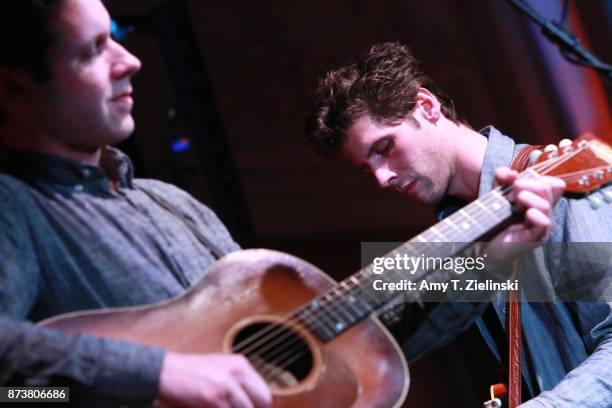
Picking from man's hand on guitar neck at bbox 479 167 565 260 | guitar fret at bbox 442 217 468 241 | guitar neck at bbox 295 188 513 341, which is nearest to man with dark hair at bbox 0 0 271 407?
guitar neck at bbox 295 188 513 341

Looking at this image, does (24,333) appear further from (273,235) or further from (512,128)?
(512,128)

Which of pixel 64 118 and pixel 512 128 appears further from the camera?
pixel 512 128

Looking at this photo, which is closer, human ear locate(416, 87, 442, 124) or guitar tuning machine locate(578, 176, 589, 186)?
guitar tuning machine locate(578, 176, 589, 186)

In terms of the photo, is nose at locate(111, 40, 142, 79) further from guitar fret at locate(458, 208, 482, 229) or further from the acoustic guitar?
guitar fret at locate(458, 208, 482, 229)

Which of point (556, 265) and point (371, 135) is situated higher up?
point (371, 135)

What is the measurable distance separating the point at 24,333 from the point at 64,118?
1.53 ft

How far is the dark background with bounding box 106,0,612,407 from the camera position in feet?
14.6

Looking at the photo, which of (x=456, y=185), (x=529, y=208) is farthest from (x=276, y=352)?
(x=456, y=185)

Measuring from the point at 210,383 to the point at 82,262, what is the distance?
0.37 m

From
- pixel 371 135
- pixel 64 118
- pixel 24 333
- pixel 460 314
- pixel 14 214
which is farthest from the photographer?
pixel 371 135

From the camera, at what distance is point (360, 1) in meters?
5.02

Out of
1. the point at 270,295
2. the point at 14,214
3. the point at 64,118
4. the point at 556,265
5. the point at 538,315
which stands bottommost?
A: the point at 538,315

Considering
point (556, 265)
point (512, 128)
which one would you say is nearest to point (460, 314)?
point (556, 265)

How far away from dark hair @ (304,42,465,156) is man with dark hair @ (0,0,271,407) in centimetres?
121
